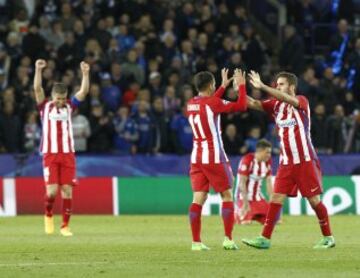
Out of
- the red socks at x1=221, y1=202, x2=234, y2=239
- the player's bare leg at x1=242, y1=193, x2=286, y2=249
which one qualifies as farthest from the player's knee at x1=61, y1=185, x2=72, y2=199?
the player's bare leg at x1=242, y1=193, x2=286, y2=249

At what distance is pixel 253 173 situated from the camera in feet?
70.3

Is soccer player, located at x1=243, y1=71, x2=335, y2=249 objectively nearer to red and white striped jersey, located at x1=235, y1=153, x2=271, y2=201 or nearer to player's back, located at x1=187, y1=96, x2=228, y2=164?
player's back, located at x1=187, y1=96, x2=228, y2=164

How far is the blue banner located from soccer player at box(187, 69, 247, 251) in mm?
9770

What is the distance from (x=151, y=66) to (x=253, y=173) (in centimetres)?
646

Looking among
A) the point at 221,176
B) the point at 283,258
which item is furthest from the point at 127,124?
the point at 283,258

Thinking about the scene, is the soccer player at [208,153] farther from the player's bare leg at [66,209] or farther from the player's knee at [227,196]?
the player's bare leg at [66,209]

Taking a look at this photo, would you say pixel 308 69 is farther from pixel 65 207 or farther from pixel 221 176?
pixel 221 176

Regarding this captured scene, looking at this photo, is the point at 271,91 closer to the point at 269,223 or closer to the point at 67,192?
the point at 269,223

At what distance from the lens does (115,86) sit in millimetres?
26641

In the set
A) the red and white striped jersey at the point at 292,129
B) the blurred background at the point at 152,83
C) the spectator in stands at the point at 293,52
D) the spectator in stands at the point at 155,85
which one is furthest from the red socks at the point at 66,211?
the spectator in stands at the point at 293,52

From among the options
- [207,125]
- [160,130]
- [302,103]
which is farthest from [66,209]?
[160,130]

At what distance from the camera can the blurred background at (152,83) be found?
2462 centimetres

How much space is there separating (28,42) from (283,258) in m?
14.5


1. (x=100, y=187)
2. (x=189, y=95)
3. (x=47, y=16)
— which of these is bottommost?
(x=100, y=187)
